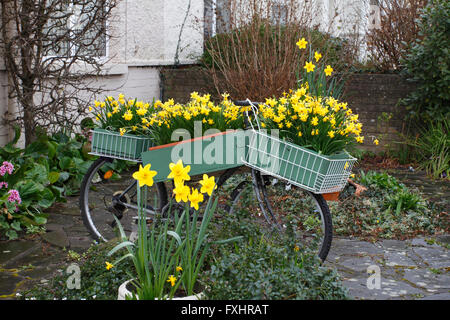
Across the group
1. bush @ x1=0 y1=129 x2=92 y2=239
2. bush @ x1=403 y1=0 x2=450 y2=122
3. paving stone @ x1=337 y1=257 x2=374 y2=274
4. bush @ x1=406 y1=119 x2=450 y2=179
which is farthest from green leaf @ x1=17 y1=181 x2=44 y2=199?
bush @ x1=403 y1=0 x2=450 y2=122

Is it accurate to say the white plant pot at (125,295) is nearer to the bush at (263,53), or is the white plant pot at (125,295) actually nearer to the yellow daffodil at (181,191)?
the yellow daffodil at (181,191)

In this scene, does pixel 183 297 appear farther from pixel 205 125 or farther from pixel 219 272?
pixel 205 125

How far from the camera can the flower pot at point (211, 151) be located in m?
3.77

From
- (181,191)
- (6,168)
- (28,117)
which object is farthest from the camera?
(28,117)

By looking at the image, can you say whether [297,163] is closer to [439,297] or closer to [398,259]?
[439,297]

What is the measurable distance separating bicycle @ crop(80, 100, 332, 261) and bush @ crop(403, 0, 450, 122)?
10.7 feet

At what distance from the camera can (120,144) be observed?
4.22 metres

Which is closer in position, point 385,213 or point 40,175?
point 40,175

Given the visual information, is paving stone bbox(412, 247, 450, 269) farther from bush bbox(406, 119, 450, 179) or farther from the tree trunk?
the tree trunk

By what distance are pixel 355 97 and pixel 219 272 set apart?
6.73 m

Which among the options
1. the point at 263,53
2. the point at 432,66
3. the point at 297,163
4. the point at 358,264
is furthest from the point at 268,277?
the point at 432,66

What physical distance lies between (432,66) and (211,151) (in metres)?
5.34
